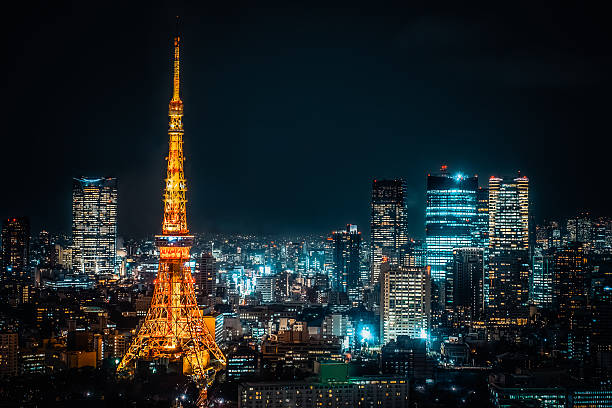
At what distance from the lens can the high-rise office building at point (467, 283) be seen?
2167 centimetres

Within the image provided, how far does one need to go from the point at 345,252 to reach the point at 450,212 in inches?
139

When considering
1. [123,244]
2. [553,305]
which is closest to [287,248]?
[123,244]

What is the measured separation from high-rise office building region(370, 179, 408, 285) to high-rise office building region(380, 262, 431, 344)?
32.2 ft

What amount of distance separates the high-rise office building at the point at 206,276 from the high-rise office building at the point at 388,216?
218 inches

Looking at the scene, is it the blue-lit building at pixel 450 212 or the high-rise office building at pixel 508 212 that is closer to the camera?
the high-rise office building at pixel 508 212

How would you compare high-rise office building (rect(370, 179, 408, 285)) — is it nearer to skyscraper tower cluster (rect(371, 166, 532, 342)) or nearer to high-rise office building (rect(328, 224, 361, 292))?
skyscraper tower cluster (rect(371, 166, 532, 342))

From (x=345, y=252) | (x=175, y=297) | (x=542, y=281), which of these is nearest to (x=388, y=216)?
(x=345, y=252)

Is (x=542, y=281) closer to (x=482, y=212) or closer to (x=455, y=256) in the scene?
(x=455, y=256)

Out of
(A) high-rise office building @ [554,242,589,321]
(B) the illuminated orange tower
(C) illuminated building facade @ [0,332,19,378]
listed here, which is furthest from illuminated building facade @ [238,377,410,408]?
(A) high-rise office building @ [554,242,589,321]

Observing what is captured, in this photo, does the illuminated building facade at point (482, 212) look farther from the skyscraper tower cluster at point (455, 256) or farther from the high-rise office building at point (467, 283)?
the high-rise office building at point (467, 283)

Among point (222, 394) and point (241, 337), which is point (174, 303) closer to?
point (222, 394)

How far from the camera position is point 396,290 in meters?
18.6

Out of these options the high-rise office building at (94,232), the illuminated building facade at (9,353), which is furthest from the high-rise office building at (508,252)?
the high-rise office building at (94,232)

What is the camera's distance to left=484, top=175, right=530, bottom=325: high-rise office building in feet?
71.5
